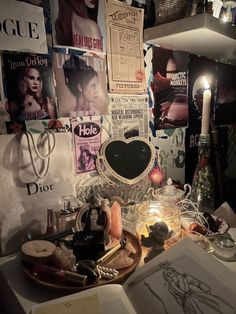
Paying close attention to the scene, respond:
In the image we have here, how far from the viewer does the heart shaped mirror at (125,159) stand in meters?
0.83

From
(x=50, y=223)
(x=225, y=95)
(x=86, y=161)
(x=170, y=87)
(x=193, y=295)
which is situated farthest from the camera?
(x=225, y=95)

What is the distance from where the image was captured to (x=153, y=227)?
0.65m

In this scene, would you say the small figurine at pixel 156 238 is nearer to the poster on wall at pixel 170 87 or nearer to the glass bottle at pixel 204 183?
the glass bottle at pixel 204 183

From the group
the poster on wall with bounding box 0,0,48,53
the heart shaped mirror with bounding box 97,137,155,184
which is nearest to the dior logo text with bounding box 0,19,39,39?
the poster on wall with bounding box 0,0,48,53

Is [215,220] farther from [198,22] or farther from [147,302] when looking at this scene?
[198,22]

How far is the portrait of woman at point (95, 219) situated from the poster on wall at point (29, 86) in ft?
0.92

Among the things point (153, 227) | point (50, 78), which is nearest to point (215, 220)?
point (153, 227)

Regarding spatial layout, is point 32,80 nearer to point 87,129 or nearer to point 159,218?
point 87,129

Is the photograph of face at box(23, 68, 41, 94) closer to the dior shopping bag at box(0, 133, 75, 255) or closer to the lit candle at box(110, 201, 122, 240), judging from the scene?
Answer: the dior shopping bag at box(0, 133, 75, 255)

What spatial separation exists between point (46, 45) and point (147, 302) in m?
0.63

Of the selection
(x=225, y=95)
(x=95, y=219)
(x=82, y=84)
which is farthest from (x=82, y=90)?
(x=225, y=95)

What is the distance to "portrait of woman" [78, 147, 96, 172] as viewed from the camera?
0.80 meters

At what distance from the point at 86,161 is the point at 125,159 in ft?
→ 0.42

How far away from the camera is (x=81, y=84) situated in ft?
2.51
